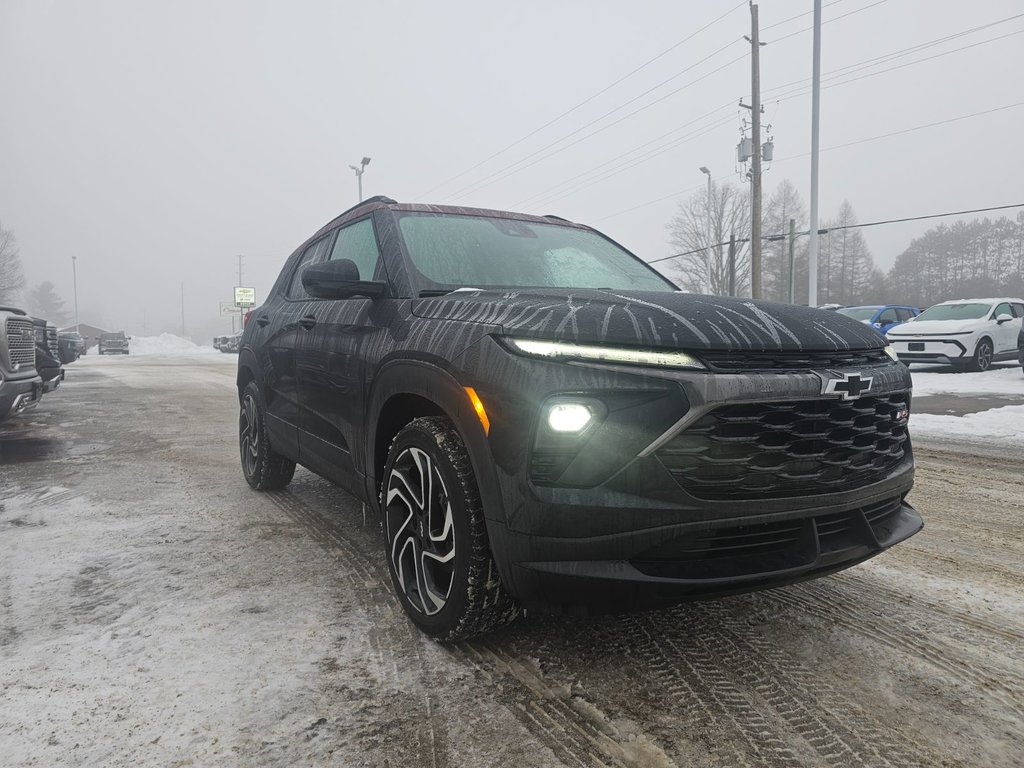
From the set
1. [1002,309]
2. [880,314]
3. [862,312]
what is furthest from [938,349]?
[862,312]

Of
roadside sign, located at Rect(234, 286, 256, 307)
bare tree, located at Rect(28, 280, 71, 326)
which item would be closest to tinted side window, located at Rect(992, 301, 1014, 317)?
roadside sign, located at Rect(234, 286, 256, 307)

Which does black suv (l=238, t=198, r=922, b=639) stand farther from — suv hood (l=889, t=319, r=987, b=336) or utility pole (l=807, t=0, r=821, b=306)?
utility pole (l=807, t=0, r=821, b=306)

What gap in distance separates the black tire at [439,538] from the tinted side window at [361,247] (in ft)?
3.52

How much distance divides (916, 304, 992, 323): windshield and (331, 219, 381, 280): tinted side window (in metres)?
14.8

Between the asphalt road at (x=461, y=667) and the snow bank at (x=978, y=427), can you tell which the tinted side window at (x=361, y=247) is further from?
the snow bank at (x=978, y=427)

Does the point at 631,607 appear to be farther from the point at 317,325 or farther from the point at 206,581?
the point at 317,325

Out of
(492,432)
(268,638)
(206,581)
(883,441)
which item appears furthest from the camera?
(206,581)

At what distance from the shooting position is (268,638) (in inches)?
96.0

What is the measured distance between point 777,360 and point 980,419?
7323 mm

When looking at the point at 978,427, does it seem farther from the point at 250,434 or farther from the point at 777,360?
the point at 250,434

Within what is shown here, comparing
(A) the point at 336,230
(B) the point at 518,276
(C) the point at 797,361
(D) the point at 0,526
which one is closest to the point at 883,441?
(C) the point at 797,361

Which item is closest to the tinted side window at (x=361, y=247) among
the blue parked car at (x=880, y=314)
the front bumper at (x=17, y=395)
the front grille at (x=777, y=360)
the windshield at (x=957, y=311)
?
the front grille at (x=777, y=360)

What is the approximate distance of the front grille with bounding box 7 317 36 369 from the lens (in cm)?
612

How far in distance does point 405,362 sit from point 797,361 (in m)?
1.34
